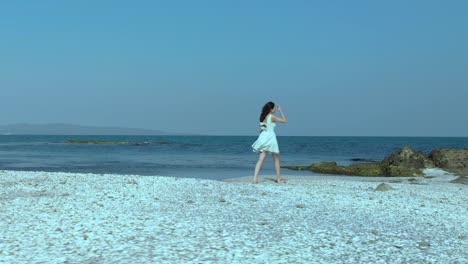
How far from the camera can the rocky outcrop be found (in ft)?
115

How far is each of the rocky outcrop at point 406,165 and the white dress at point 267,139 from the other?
57.2ft

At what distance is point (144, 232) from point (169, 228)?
591mm

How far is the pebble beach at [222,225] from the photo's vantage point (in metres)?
8.57

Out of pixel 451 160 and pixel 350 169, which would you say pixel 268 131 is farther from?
pixel 451 160

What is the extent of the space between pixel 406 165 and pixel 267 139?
21555 millimetres

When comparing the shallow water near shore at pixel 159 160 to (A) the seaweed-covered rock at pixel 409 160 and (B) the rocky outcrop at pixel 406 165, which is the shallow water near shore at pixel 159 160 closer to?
(B) the rocky outcrop at pixel 406 165

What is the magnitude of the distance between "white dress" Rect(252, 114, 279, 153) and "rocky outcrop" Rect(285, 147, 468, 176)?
17.4 m

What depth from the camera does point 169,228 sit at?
34.0ft

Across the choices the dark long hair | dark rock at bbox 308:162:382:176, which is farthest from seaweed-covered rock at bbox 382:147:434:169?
the dark long hair

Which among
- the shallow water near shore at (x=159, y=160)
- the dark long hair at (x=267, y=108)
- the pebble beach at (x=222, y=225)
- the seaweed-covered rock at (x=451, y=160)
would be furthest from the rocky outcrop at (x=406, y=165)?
the dark long hair at (x=267, y=108)

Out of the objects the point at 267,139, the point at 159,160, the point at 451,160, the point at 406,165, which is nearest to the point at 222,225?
the point at 267,139

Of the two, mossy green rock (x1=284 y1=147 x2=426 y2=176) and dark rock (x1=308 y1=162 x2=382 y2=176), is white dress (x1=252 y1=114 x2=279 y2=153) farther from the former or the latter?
dark rock (x1=308 y1=162 x2=382 y2=176)

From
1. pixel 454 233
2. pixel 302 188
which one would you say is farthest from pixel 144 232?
pixel 302 188

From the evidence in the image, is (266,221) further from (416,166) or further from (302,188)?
(416,166)
